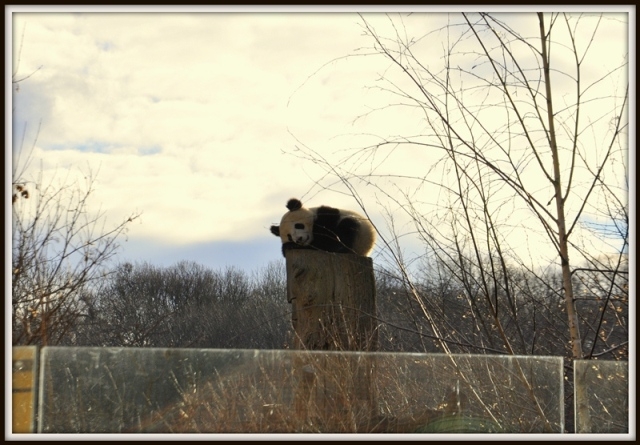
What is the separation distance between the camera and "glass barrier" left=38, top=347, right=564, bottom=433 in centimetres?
423

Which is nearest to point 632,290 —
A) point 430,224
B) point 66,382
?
point 430,224

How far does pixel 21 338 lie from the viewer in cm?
459

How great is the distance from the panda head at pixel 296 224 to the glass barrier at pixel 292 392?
123 inches

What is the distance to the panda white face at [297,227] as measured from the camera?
7821 mm

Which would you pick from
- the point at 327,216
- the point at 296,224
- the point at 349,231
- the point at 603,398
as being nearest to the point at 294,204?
the point at 296,224

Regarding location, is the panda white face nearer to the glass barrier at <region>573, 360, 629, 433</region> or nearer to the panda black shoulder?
the panda black shoulder

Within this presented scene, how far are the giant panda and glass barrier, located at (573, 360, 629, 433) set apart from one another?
3.39 meters

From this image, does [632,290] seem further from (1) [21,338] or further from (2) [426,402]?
(1) [21,338]

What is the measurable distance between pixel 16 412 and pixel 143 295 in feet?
97.0

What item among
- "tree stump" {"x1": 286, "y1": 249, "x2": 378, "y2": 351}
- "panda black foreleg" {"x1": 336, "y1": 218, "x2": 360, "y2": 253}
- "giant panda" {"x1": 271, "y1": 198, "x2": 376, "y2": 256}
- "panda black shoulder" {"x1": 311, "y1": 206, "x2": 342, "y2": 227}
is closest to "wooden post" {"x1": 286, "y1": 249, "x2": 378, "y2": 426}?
"tree stump" {"x1": 286, "y1": 249, "x2": 378, "y2": 351}

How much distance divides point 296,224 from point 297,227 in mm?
63

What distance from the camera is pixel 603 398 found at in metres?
4.34

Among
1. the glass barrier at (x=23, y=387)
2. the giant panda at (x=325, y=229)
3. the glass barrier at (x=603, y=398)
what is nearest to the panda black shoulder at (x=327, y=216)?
the giant panda at (x=325, y=229)

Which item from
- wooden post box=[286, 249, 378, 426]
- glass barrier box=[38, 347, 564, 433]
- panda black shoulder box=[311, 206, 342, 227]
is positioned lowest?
glass barrier box=[38, 347, 564, 433]
